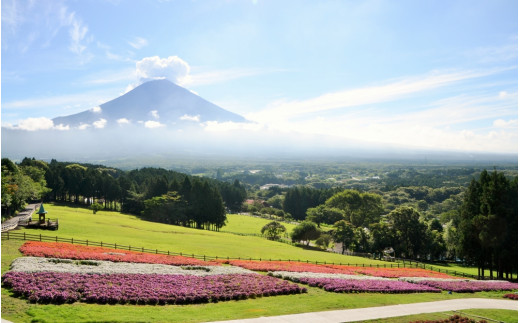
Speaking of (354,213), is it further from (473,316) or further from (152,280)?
(152,280)

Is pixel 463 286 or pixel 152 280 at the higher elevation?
pixel 152 280

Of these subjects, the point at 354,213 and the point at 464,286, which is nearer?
the point at 464,286

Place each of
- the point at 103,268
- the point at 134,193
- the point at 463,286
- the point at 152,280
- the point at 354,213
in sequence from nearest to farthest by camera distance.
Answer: the point at 152,280, the point at 103,268, the point at 463,286, the point at 354,213, the point at 134,193

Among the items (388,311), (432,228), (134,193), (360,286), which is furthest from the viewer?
(134,193)

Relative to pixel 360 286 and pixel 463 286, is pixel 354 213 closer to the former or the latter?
pixel 463 286

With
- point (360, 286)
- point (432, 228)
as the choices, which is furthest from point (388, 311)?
point (432, 228)

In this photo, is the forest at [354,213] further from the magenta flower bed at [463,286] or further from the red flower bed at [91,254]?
the red flower bed at [91,254]

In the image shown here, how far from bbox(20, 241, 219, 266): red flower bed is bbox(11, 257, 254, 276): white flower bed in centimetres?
122

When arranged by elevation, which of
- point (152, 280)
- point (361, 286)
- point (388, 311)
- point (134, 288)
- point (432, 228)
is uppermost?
point (134, 288)

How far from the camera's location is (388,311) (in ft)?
60.7

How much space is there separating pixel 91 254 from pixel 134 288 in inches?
389

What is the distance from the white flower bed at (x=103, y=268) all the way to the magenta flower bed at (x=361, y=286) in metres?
5.67

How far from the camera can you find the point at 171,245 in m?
38.2

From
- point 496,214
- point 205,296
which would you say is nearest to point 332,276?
point 205,296
